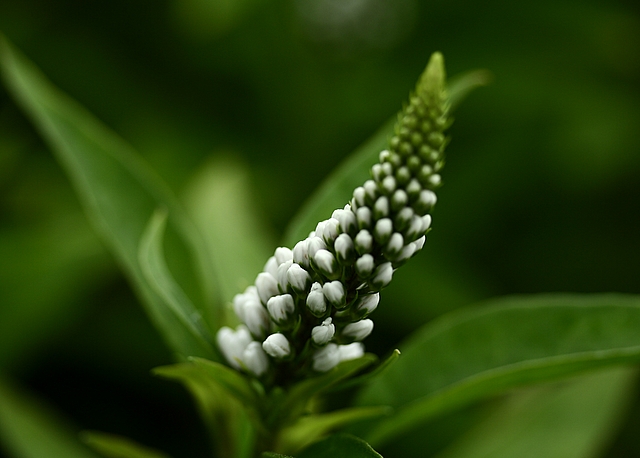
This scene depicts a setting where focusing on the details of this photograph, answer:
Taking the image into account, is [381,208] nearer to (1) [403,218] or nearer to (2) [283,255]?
(1) [403,218]

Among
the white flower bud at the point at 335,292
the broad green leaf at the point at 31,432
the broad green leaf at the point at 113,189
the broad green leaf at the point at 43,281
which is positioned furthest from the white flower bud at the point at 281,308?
the broad green leaf at the point at 43,281

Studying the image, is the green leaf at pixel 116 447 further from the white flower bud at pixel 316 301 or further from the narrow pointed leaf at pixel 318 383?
the white flower bud at pixel 316 301

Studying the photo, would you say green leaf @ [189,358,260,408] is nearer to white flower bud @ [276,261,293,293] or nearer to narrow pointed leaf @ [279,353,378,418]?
narrow pointed leaf @ [279,353,378,418]

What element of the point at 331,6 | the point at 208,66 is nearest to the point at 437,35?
the point at 331,6

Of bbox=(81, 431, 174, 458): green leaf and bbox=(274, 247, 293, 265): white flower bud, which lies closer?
bbox=(274, 247, 293, 265): white flower bud

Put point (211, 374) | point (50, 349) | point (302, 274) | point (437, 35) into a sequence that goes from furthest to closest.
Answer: point (437, 35) → point (50, 349) → point (211, 374) → point (302, 274)

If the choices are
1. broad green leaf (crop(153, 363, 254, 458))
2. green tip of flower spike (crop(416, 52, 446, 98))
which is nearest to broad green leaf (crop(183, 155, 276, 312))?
broad green leaf (crop(153, 363, 254, 458))

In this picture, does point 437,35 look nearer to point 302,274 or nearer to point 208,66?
point 208,66
